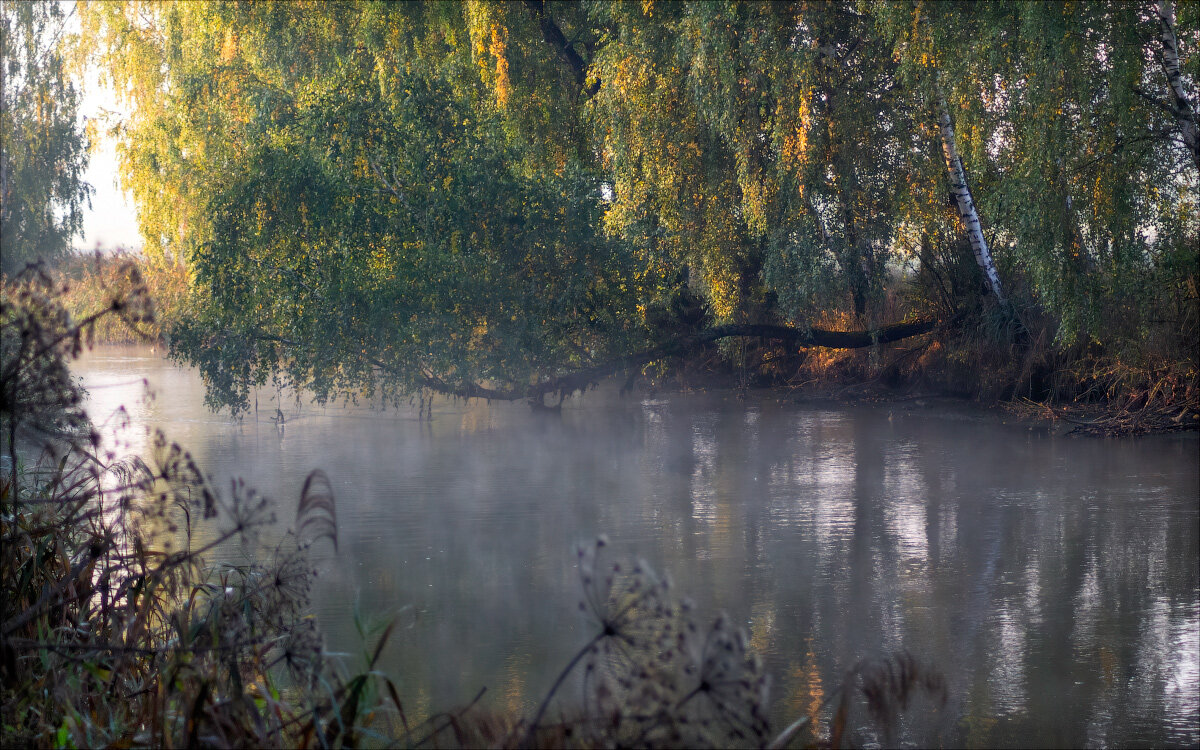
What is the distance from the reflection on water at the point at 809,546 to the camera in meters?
6.48

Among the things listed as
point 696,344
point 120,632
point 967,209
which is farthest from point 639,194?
point 120,632

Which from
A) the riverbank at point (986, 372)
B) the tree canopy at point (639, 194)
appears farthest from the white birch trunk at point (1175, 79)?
the riverbank at point (986, 372)

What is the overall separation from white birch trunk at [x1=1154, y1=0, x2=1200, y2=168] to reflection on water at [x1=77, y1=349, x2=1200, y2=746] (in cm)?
374

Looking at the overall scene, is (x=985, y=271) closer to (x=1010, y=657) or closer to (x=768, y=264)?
(x=768, y=264)

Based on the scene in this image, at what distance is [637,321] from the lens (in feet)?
61.5

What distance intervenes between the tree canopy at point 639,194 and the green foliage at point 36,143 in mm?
19913

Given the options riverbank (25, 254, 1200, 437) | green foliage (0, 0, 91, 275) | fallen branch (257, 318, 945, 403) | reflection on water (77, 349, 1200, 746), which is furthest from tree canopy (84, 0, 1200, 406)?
green foliage (0, 0, 91, 275)

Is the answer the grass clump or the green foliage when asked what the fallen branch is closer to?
the grass clump

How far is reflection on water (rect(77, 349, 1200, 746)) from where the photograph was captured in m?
6.48

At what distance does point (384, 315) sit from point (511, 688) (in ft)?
→ 34.9

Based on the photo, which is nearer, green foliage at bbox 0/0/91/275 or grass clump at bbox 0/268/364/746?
grass clump at bbox 0/268/364/746


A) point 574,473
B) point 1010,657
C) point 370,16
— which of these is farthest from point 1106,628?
point 370,16

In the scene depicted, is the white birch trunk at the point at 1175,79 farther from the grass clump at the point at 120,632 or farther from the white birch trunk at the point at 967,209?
the grass clump at the point at 120,632

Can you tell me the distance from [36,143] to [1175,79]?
3333 centimetres
